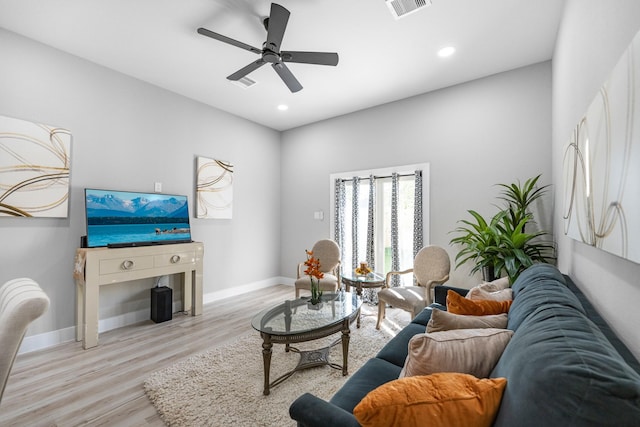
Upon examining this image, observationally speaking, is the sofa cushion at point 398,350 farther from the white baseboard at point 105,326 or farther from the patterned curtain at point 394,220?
the white baseboard at point 105,326

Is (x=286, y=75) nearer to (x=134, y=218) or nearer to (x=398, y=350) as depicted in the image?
(x=134, y=218)

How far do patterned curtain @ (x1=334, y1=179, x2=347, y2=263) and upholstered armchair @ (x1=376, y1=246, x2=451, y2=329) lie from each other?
4.89ft

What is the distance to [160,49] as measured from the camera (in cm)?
305

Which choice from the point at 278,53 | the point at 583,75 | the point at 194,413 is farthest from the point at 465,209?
the point at 194,413

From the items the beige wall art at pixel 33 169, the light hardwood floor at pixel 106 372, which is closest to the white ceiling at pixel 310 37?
the beige wall art at pixel 33 169

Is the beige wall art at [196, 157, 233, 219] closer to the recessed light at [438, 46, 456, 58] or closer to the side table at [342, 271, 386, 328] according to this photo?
the side table at [342, 271, 386, 328]

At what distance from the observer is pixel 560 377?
67 centimetres

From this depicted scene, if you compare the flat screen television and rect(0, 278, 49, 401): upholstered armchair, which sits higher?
the flat screen television

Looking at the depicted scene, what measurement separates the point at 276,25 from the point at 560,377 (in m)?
2.69

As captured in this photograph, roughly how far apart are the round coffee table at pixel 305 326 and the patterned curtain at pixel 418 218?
5.10ft

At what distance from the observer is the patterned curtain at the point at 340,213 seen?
488 centimetres

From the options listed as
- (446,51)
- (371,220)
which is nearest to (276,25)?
(446,51)

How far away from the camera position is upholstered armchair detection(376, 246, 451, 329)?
9.92 feet

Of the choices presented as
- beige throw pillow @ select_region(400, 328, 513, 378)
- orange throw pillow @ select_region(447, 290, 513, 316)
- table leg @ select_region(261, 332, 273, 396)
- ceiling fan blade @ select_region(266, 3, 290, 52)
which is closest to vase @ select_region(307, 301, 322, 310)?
table leg @ select_region(261, 332, 273, 396)
